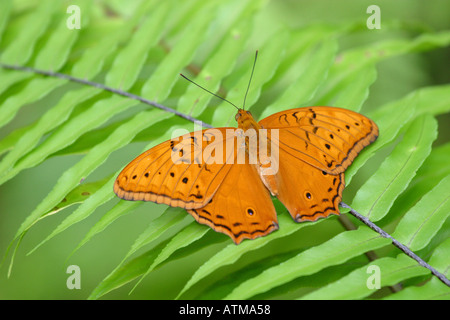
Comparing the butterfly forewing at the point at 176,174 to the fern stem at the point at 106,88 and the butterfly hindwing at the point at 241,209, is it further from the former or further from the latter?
the fern stem at the point at 106,88

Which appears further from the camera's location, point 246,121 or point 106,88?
point 106,88

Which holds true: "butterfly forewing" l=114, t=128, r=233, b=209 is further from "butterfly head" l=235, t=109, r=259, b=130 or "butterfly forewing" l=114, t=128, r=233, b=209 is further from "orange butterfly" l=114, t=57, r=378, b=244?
"butterfly head" l=235, t=109, r=259, b=130

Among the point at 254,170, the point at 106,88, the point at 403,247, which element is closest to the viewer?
the point at 403,247

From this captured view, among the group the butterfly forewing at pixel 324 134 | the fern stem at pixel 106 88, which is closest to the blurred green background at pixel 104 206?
the fern stem at pixel 106 88

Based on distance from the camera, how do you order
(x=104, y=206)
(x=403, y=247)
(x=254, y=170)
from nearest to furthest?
(x=403, y=247) → (x=254, y=170) → (x=104, y=206)

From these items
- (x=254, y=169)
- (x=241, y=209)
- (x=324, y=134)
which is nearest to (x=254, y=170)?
(x=254, y=169)

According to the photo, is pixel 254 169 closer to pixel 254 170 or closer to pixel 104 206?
pixel 254 170

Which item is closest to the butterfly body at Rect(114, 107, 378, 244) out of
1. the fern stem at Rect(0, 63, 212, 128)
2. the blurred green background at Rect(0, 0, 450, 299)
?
the fern stem at Rect(0, 63, 212, 128)
